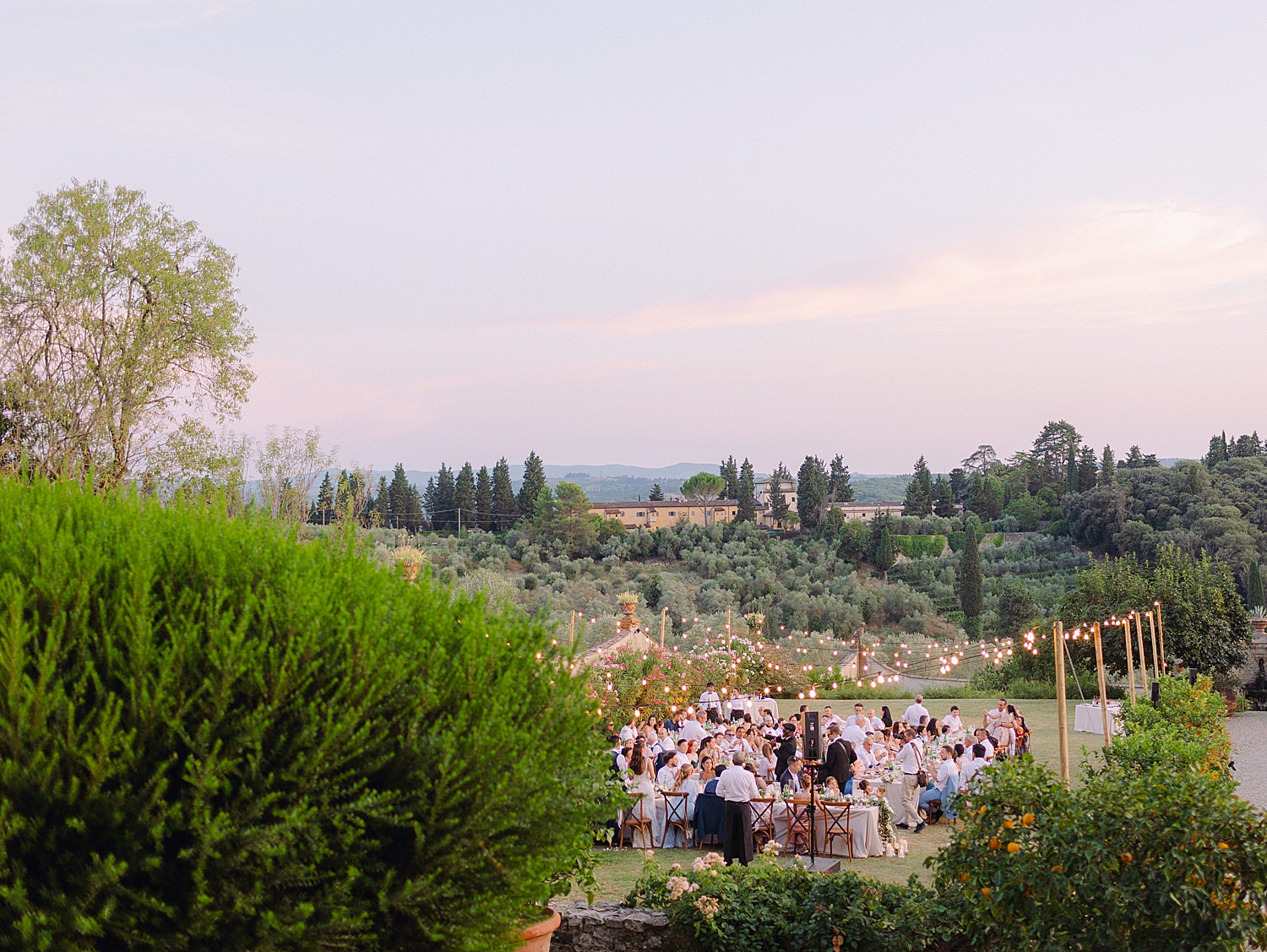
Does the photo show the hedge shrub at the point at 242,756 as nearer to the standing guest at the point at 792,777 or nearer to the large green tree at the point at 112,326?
the standing guest at the point at 792,777

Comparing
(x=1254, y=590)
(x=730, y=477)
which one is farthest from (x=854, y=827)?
(x=730, y=477)

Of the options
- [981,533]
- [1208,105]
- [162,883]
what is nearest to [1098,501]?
[981,533]

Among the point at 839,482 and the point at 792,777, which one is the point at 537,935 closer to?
the point at 792,777

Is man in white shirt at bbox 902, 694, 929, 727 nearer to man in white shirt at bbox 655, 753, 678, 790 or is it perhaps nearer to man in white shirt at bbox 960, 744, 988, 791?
man in white shirt at bbox 960, 744, 988, 791

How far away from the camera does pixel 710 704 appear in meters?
20.8

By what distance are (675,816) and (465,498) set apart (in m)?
56.6

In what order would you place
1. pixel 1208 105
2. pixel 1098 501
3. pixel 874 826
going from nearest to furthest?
1. pixel 874 826
2. pixel 1208 105
3. pixel 1098 501

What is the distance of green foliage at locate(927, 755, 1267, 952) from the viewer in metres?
4.83

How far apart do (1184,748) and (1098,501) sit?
50592 mm

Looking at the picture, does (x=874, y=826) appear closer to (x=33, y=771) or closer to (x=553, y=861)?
(x=553, y=861)

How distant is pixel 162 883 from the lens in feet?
10.3

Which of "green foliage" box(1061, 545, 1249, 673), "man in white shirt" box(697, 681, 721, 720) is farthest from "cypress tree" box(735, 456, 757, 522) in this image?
"man in white shirt" box(697, 681, 721, 720)

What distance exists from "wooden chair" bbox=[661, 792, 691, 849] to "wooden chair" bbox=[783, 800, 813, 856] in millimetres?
1380

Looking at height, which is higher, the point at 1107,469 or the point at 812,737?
the point at 1107,469
